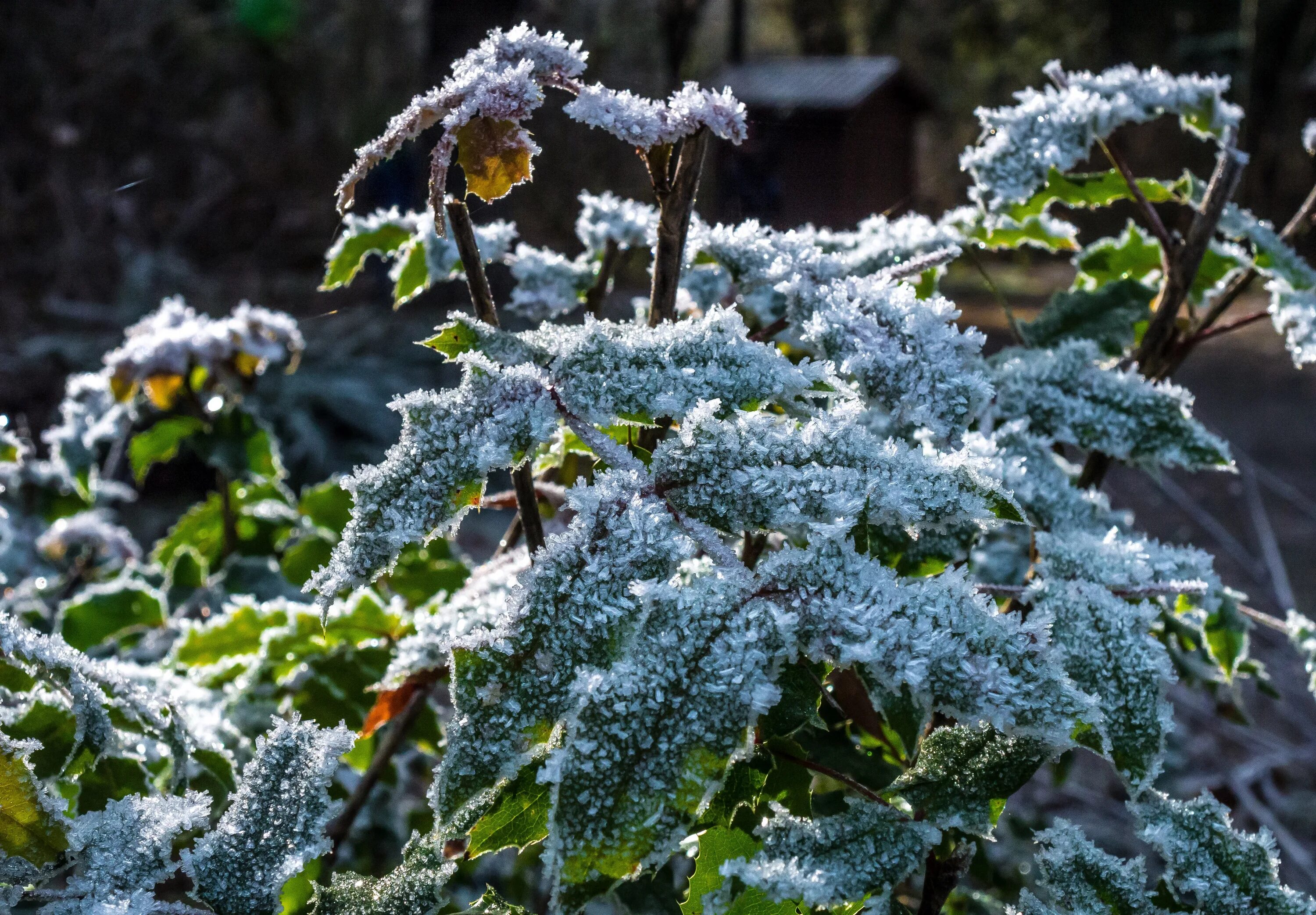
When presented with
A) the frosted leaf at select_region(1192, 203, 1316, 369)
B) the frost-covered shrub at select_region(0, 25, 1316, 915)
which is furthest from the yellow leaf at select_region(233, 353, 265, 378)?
the frosted leaf at select_region(1192, 203, 1316, 369)

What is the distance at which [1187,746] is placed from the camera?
2658 mm

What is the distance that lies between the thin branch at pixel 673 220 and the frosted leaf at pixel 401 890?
1.19 feet

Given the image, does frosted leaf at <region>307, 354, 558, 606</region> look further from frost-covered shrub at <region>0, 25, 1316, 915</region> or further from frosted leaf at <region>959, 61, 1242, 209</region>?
frosted leaf at <region>959, 61, 1242, 209</region>

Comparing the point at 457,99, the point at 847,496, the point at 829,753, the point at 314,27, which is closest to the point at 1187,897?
the point at 829,753

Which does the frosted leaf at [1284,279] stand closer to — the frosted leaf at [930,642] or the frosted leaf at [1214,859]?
the frosted leaf at [1214,859]

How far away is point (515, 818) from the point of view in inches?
24.9

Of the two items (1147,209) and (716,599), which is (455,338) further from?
(1147,209)

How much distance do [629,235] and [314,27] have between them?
1041 centimetres

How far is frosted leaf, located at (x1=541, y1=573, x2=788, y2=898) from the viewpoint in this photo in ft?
1.64

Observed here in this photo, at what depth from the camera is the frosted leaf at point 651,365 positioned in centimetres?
59

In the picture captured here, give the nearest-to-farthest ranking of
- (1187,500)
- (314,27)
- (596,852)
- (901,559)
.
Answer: (596,852) → (901,559) → (1187,500) → (314,27)

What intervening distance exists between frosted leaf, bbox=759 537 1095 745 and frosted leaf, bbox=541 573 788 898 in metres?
0.03

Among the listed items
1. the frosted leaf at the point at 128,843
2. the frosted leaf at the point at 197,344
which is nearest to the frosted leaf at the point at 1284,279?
the frosted leaf at the point at 128,843

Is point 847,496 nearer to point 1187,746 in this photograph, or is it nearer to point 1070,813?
point 1070,813
